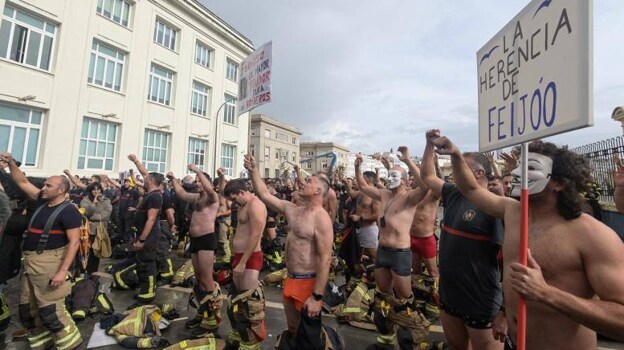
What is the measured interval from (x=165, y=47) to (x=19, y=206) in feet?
63.4

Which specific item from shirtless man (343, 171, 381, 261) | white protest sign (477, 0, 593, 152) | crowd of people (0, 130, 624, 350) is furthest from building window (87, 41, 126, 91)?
white protest sign (477, 0, 593, 152)

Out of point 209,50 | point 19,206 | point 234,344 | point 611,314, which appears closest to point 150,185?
point 19,206

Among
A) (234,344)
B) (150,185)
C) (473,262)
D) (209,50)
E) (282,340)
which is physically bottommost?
(234,344)

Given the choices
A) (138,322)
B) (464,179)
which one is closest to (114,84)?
(138,322)

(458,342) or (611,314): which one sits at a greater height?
(611,314)

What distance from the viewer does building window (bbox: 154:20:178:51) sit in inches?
828

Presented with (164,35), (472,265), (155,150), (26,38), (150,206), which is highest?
(164,35)

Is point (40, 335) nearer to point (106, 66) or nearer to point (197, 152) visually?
point (106, 66)

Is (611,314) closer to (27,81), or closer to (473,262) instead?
(473,262)

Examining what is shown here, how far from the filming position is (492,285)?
2738mm

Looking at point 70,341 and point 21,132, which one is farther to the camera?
point 21,132

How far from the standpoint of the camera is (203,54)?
81.4ft

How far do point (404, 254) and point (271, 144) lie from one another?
54071 millimetres

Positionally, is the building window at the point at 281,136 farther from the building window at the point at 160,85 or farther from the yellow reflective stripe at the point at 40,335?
the yellow reflective stripe at the point at 40,335
